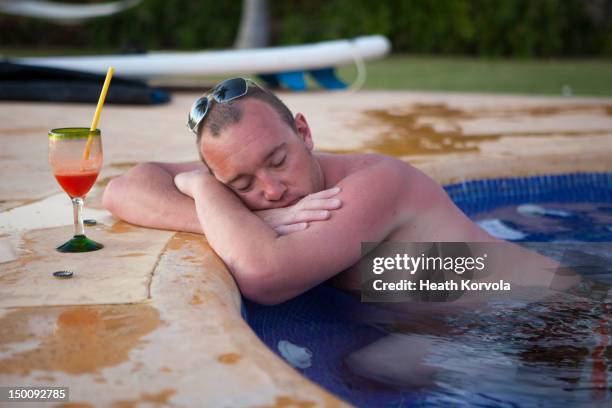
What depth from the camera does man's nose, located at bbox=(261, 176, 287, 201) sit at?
2404mm

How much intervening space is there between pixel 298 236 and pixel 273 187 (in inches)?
6.9

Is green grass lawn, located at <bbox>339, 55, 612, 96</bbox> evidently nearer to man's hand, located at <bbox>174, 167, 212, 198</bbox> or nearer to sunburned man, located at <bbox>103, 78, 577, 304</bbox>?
sunburned man, located at <bbox>103, 78, 577, 304</bbox>

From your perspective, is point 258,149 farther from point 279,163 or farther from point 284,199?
point 284,199

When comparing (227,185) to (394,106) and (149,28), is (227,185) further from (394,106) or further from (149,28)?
(149,28)

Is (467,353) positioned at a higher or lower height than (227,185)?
lower

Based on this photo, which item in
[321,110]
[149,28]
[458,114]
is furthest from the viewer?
[149,28]

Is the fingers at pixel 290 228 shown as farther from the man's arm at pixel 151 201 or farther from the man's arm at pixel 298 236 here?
the man's arm at pixel 151 201

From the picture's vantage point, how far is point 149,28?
51.8 ft

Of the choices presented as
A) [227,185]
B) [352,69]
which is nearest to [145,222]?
[227,185]

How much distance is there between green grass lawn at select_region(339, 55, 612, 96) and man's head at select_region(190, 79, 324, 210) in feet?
22.1

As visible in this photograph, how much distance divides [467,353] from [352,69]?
33.2 ft

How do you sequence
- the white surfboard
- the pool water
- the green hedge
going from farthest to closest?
the green hedge → the white surfboard → the pool water

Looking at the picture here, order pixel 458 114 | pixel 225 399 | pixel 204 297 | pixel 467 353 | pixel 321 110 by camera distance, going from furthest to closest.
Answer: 1. pixel 321 110
2. pixel 458 114
3. pixel 467 353
4. pixel 204 297
5. pixel 225 399

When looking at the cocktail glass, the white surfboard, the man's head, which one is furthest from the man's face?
the white surfboard
